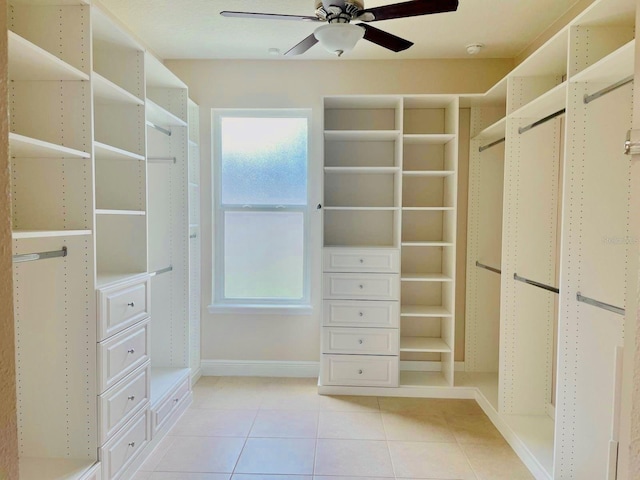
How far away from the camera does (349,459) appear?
88.5 inches

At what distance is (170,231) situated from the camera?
2.90 m

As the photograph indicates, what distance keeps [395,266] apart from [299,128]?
58.5 inches

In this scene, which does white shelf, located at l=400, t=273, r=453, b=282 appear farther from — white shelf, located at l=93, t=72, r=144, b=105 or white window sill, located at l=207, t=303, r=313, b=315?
white shelf, located at l=93, t=72, r=144, b=105

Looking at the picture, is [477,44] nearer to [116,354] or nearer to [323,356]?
[323,356]

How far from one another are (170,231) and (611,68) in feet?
9.11

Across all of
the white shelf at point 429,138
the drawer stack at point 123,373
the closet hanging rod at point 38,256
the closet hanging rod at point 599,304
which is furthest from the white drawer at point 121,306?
the closet hanging rod at point 599,304

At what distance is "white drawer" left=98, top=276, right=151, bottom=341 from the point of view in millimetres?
1801

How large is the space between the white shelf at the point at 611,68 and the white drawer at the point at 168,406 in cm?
292

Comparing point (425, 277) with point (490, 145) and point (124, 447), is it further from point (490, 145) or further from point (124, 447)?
point (124, 447)

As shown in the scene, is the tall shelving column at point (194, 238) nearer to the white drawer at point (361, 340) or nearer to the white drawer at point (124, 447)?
the white drawer at point (124, 447)

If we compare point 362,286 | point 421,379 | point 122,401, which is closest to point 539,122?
point 362,286

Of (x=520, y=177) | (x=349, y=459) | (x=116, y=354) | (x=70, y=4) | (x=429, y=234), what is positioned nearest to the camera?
(x=70, y=4)

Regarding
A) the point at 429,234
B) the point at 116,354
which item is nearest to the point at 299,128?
the point at 429,234

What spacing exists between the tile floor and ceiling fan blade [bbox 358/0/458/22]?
235cm
